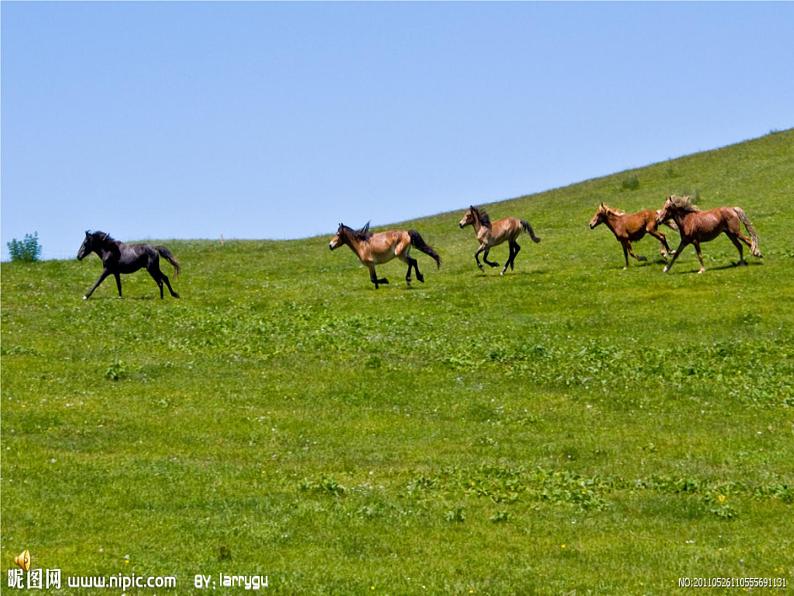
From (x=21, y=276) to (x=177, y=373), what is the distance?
73.6ft

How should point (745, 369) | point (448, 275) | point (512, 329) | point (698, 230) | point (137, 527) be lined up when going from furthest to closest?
point (448, 275) < point (698, 230) < point (512, 329) < point (745, 369) < point (137, 527)

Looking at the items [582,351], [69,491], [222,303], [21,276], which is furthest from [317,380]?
[21,276]

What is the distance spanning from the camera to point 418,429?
2430 cm

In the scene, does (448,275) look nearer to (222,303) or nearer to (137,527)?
(222,303)

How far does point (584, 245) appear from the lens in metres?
50.3

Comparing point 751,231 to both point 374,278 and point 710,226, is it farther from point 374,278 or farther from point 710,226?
point 374,278

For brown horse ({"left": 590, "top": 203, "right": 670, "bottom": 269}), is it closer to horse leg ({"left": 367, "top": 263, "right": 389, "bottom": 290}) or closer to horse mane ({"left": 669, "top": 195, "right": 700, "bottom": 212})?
horse mane ({"left": 669, "top": 195, "right": 700, "bottom": 212})

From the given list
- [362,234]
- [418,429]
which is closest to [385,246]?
[362,234]

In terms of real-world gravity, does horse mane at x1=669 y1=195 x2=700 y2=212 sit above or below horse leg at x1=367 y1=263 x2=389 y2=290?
above

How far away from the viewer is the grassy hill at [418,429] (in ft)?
54.4

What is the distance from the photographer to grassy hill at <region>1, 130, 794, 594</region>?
54.4 feet

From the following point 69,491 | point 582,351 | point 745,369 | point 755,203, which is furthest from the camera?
point 755,203

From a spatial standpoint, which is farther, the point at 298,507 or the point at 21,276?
the point at 21,276

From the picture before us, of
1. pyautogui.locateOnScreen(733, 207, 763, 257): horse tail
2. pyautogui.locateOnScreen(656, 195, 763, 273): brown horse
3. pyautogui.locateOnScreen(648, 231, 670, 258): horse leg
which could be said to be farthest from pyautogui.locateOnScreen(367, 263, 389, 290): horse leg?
pyautogui.locateOnScreen(733, 207, 763, 257): horse tail
